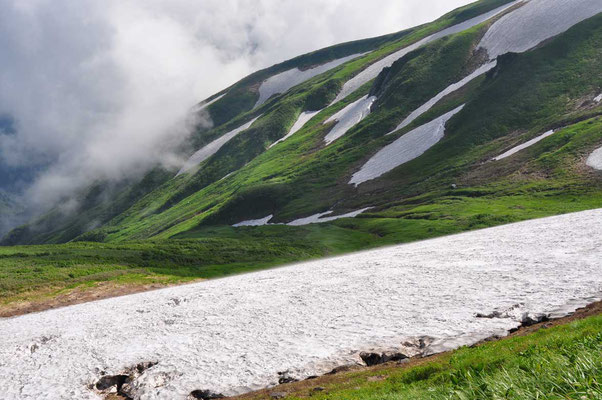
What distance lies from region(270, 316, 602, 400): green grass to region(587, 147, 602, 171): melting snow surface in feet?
289

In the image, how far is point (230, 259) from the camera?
8044 cm

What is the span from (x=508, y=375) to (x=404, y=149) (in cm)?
15546

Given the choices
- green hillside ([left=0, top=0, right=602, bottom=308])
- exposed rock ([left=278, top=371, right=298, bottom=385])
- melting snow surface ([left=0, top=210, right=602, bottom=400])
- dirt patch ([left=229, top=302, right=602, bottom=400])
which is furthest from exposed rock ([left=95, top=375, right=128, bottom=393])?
green hillside ([left=0, top=0, right=602, bottom=308])

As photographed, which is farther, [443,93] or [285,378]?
[443,93]

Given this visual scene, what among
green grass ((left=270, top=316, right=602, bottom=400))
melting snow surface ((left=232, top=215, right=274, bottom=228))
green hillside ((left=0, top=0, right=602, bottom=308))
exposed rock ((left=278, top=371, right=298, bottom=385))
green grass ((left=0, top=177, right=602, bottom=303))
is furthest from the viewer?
melting snow surface ((left=232, top=215, right=274, bottom=228))

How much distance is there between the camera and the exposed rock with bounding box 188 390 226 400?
22906 millimetres

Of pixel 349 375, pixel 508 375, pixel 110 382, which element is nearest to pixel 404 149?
pixel 349 375

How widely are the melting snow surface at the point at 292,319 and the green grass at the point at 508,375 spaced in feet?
16.3

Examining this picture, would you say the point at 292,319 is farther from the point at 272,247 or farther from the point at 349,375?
the point at 272,247

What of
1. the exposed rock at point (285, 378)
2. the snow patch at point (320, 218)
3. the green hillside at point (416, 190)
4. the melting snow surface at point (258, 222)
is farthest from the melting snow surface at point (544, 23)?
the exposed rock at point (285, 378)

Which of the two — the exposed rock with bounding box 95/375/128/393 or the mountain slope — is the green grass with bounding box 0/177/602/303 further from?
the exposed rock with bounding box 95/375/128/393

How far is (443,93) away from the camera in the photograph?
19000 centimetres

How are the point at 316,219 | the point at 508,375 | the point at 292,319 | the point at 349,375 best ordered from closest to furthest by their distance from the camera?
the point at 508,375 → the point at 349,375 → the point at 292,319 → the point at 316,219

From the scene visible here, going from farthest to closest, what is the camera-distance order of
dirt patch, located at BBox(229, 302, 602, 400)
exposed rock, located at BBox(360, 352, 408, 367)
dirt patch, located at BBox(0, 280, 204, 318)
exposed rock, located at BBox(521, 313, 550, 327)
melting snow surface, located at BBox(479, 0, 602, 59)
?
melting snow surface, located at BBox(479, 0, 602, 59)
dirt patch, located at BBox(0, 280, 204, 318)
exposed rock, located at BBox(521, 313, 550, 327)
exposed rock, located at BBox(360, 352, 408, 367)
dirt patch, located at BBox(229, 302, 602, 400)
